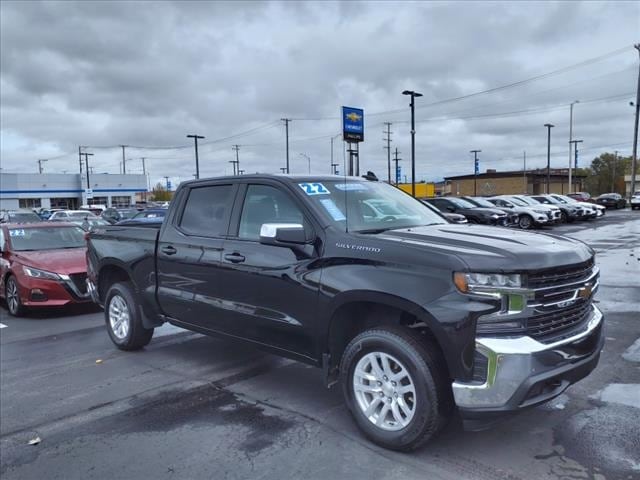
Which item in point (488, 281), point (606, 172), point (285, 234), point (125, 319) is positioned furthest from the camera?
point (606, 172)

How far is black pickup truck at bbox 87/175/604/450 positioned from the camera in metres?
3.28

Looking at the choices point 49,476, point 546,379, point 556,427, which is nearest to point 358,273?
point 546,379

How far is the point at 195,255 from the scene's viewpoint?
5191 mm

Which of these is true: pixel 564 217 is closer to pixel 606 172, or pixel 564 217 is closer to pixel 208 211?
pixel 208 211

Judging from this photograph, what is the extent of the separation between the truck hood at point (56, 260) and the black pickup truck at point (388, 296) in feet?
13.3

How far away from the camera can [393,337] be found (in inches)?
143

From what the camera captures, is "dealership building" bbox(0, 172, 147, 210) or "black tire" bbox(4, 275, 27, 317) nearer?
"black tire" bbox(4, 275, 27, 317)

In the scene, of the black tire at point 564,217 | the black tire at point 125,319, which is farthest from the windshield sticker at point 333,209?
the black tire at point 564,217

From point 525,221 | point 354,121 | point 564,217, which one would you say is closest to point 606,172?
point 564,217

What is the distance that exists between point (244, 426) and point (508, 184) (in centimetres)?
8546

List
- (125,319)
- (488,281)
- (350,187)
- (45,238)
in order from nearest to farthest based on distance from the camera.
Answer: (488,281), (350,187), (125,319), (45,238)

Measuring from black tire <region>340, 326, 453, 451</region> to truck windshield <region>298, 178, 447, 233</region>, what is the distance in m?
0.90

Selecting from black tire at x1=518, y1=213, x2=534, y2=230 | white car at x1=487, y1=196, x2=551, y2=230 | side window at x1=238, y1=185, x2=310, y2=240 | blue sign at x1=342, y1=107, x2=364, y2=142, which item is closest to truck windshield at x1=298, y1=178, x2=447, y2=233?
side window at x1=238, y1=185, x2=310, y2=240

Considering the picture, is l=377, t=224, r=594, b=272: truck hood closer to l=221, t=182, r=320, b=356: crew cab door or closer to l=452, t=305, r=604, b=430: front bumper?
l=452, t=305, r=604, b=430: front bumper
